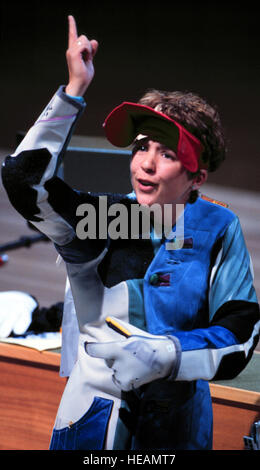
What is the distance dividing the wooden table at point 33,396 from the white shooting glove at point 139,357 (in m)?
0.71

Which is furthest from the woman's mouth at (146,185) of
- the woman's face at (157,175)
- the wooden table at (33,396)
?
the wooden table at (33,396)

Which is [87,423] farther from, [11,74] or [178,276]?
[11,74]

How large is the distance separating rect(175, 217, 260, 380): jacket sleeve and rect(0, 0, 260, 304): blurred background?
5.42ft

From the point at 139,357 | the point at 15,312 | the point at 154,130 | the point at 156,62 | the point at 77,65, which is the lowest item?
the point at 15,312

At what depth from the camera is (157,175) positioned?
1.30 m

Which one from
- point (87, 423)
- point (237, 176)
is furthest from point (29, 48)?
point (87, 423)

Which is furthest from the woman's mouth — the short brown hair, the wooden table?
the wooden table

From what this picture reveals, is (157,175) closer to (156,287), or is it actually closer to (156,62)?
(156,287)

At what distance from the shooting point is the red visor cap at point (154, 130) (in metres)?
1.28

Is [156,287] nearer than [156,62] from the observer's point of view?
Yes

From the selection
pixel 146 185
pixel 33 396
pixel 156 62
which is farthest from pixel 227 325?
pixel 156 62

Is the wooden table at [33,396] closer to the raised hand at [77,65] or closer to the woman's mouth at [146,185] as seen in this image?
the woman's mouth at [146,185]

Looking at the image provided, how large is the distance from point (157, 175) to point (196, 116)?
15 cm
